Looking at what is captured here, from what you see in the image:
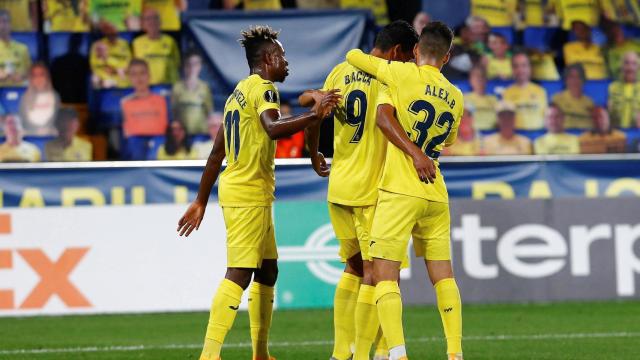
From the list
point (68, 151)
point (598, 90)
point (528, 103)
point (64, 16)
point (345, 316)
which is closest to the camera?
point (345, 316)

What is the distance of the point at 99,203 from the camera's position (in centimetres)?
1084

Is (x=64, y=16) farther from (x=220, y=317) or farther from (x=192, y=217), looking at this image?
→ (x=220, y=317)

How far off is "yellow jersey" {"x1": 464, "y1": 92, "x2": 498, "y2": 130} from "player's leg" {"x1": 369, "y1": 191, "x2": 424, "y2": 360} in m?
7.97

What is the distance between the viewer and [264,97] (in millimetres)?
6410

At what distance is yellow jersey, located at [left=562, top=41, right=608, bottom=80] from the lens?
14484mm

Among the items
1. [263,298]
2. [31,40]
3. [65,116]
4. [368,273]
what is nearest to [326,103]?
[368,273]

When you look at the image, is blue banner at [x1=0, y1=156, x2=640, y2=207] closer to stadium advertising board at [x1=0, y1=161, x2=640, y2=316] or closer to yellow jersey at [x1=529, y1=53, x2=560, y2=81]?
stadium advertising board at [x1=0, y1=161, x2=640, y2=316]

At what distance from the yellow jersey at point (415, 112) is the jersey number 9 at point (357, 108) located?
0.35 m

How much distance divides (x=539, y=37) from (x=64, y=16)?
232 inches

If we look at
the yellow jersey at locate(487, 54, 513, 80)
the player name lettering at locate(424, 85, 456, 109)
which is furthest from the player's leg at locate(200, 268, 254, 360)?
the yellow jersey at locate(487, 54, 513, 80)

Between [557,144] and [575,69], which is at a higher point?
[575,69]

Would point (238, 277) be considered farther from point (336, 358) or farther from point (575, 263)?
point (575, 263)

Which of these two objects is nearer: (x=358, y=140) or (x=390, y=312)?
(x=390, y=312)

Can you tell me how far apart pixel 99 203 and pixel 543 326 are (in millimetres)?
4235
